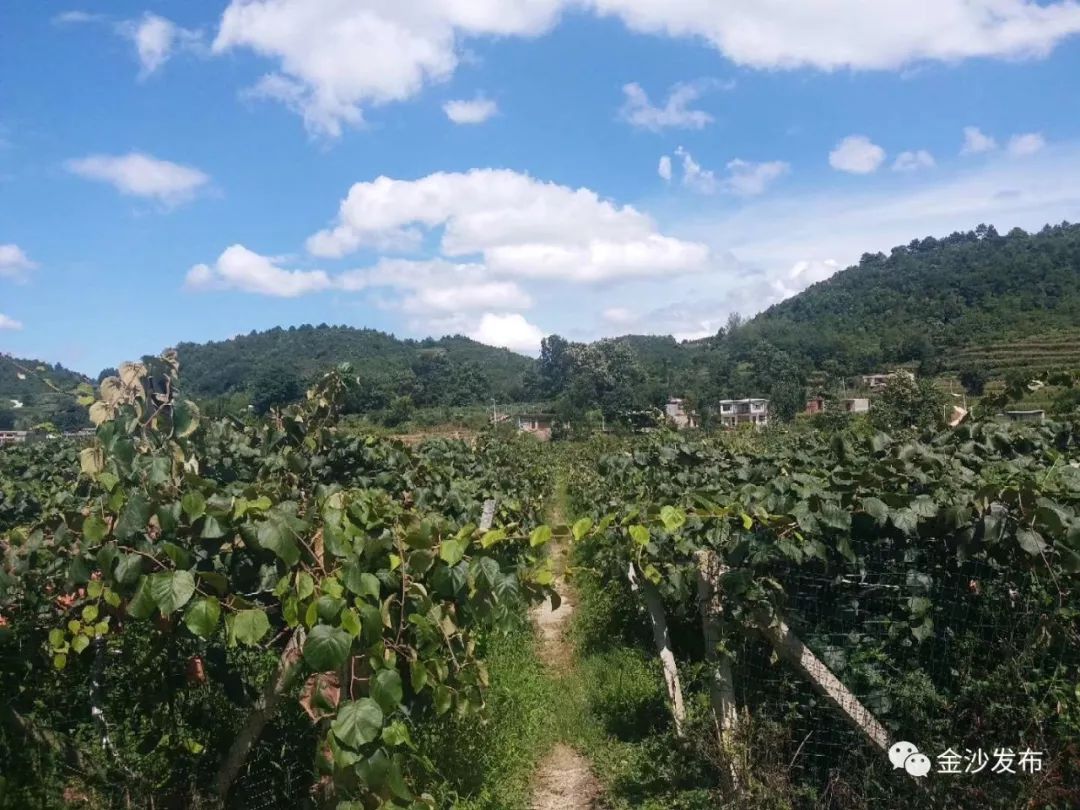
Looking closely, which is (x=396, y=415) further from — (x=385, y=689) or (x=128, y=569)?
(x=385, y=689)

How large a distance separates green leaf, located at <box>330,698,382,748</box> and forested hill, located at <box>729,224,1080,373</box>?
193 feet

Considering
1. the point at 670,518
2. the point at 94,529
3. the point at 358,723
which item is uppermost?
the point at 94,529

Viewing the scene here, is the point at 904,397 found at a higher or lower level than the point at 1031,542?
lower

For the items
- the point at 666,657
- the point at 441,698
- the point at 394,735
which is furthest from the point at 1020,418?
the point at 394,735

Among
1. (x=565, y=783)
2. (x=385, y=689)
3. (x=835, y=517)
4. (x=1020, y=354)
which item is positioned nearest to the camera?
(x=385, y=689)

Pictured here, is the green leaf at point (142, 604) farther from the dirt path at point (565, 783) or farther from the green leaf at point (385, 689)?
the dirt path at point (565, 783)

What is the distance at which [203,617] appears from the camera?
2275 millimetres

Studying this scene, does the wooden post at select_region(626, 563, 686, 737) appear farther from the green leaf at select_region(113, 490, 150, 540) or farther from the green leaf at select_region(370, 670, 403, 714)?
the green leaf at select_region(113, 490, 150, 540)

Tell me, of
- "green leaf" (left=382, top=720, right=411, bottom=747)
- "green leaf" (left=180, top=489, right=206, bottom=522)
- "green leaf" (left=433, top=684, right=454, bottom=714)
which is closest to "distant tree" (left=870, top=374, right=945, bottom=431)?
"green leaf" (left=433, top=684, right=454, bottom=714)

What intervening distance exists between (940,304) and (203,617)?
76852 mm

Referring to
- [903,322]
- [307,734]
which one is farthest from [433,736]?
[903,322]

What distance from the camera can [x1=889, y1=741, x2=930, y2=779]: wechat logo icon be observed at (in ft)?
10.5

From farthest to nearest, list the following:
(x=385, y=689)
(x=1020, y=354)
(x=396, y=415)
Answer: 1. (x=1020, y=354)
2. (x=396, y=415)
3. (x=385, y=689)

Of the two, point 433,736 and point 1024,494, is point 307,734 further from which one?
point 1024,494
